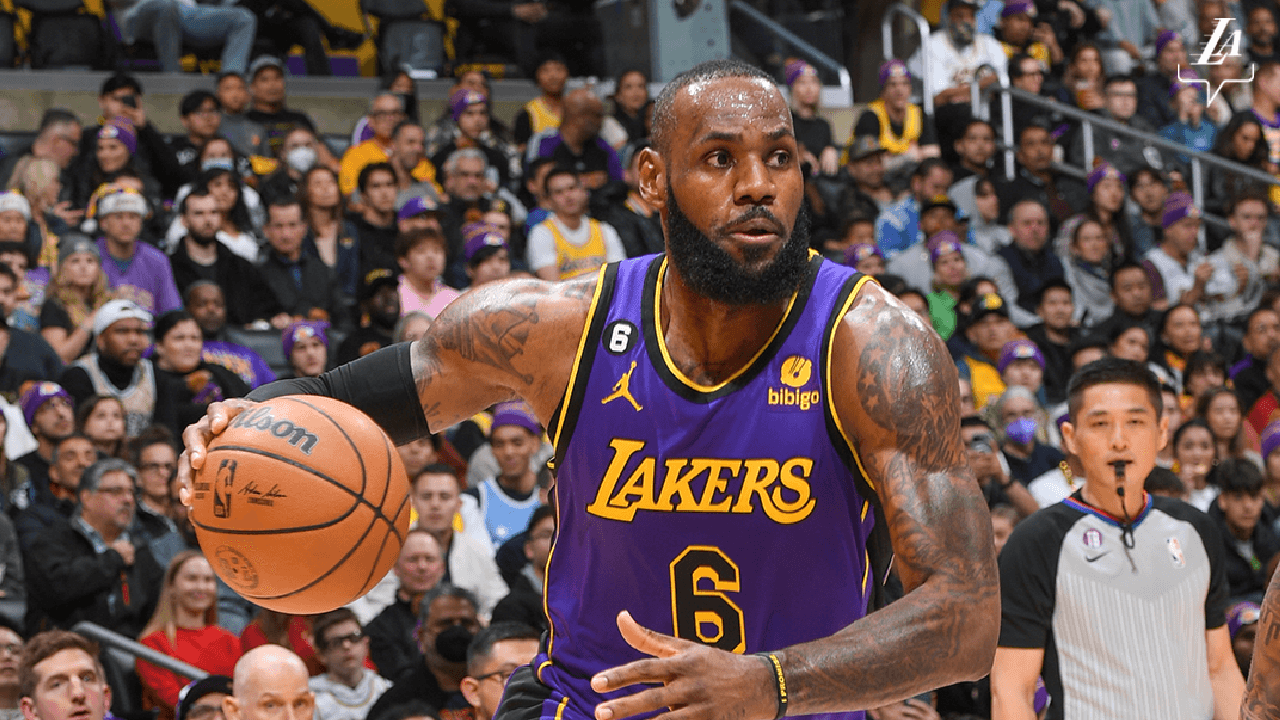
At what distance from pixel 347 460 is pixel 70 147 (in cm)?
673

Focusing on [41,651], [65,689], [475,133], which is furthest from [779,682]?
[475,133]

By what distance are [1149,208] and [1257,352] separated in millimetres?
1850

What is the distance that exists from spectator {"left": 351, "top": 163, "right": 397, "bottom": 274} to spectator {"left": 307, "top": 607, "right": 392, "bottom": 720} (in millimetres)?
3516

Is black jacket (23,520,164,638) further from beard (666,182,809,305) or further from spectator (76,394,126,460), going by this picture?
beard (666,182,809,305)

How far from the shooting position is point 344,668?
19.8 feet

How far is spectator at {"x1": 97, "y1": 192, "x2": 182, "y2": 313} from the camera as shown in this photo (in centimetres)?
796

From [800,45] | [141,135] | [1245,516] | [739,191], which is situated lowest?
[1245,516]

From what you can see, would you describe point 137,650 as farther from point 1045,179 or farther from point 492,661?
point 1045,179

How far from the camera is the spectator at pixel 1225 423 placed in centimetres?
869

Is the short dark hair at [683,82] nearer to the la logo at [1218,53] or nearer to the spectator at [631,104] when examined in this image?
the spectator at [631,104]

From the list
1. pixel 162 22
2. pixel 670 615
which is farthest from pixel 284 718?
Answer: pixel 162 22

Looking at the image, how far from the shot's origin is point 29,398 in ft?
22.6

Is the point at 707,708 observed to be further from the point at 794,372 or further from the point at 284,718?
the point at 284,718

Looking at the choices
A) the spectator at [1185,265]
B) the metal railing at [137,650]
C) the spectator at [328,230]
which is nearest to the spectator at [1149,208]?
the spectator at [1185,265]
